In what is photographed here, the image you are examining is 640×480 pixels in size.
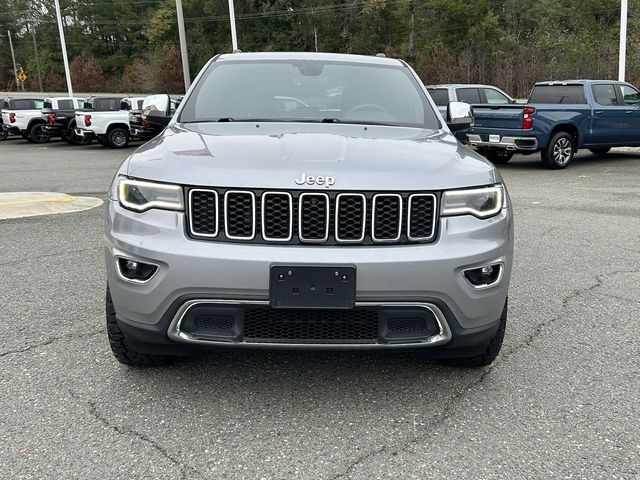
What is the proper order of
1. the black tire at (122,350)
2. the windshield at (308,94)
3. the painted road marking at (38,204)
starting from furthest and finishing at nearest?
the painted road marking at (38,204), the windshield at (308,94), the black tire at (122,350)

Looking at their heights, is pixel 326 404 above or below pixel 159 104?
below

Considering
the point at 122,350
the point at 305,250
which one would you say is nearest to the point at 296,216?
the point at 305,250

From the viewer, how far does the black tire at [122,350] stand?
3002 mm

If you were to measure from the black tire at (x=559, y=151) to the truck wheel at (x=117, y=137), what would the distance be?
44.2 feet

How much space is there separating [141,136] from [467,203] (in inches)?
736

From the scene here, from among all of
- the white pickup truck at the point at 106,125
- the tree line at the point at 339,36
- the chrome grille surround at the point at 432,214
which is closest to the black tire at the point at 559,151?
the chrome grille surround at the point at 432,214

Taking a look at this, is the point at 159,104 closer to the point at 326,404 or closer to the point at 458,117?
the point at 458,117

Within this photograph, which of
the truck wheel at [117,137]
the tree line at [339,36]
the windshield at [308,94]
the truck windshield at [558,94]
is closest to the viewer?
the windshield at [308,94]

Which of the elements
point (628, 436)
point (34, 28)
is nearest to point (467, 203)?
point (628, 436)

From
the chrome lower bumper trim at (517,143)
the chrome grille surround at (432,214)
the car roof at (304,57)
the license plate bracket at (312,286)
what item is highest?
the car roof at (304,57)

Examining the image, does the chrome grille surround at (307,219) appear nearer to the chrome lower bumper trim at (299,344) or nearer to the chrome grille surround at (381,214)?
the chrome grille surround at (381,214)

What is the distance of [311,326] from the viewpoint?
2.64 m

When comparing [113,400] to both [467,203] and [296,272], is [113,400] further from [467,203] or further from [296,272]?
[467,203]

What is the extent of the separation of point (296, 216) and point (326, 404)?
97 centimetres
